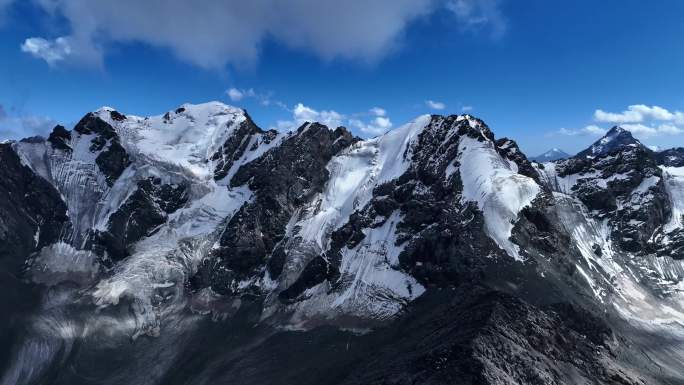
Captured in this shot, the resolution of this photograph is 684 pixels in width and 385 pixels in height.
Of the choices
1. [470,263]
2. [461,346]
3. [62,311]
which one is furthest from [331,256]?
[461,346]

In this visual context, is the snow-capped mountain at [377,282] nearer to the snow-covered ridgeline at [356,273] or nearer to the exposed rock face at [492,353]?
the snow-covered ridgeline at [356,273]

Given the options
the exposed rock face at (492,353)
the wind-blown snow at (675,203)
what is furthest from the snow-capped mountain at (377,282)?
the exposed rock face at (492,353)

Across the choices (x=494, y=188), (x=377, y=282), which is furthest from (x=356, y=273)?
(x=494, y=188)

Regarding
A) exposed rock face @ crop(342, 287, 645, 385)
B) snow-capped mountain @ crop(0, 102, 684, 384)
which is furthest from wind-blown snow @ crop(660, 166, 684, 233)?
exposed rock face @ crop(342, 287, 645, 385)

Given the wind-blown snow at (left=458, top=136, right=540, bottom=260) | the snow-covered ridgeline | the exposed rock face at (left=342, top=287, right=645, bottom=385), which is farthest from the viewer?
the wind-blown snow at (left=458, top=136, right=540, bottom=260)

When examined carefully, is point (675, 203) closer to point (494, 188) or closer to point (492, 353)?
point (494, 188)

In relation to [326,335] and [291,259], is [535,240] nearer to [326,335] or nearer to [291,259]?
[326,335]

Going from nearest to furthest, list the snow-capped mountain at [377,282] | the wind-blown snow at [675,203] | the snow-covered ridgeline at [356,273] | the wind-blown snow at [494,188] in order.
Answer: the snow-capped mountain at [377,282] < the snow-covered ridgeline at [356,273] < the wind-blown snow at [494,188] < the wind-blown snow at [675,203]

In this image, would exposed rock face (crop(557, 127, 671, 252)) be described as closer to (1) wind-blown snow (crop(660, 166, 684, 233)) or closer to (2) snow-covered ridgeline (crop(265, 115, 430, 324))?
(1) wind-blown snow (crop(660, 166, 684, 233))
